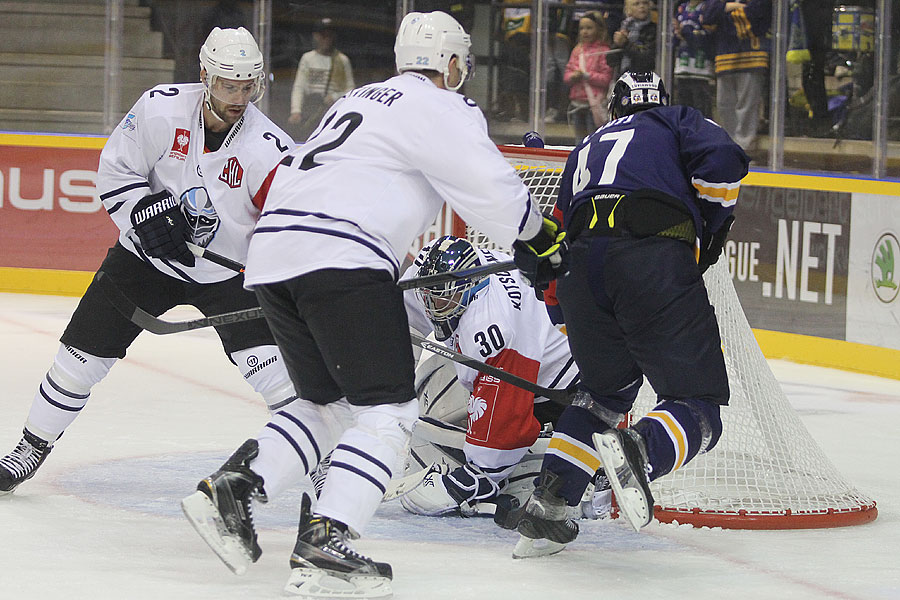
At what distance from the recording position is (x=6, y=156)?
7246 mm

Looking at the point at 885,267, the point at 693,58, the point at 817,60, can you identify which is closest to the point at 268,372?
the point at 885,267

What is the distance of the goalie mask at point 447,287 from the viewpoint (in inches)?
123

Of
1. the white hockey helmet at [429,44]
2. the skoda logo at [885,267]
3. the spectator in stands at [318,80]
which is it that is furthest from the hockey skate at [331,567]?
the spectator in stands at [318,80]

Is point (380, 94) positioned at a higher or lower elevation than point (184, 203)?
higher

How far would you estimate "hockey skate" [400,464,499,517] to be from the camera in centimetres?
311

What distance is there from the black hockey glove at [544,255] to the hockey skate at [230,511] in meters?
0.62

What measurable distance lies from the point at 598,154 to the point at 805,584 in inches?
37.0

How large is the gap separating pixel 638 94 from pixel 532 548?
3.16ft

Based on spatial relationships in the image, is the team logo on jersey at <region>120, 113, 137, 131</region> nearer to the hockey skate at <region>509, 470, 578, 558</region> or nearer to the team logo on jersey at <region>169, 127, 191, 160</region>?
the team logo on jersey at <region>169, 127, 191, 160</region>

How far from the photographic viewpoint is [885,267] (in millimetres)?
5508

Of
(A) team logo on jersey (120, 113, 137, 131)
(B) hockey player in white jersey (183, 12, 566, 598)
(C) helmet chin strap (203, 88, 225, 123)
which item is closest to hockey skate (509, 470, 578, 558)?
(B) hockey player in white jersey (183, 12, 566, 598)

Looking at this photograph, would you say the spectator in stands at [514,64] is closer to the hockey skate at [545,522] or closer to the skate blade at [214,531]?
the hockey skate at [545,522]

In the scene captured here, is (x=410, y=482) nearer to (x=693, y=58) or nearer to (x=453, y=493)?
(x=453, y=493)

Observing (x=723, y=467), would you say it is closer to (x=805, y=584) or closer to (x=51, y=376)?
(x=805, y=584)
